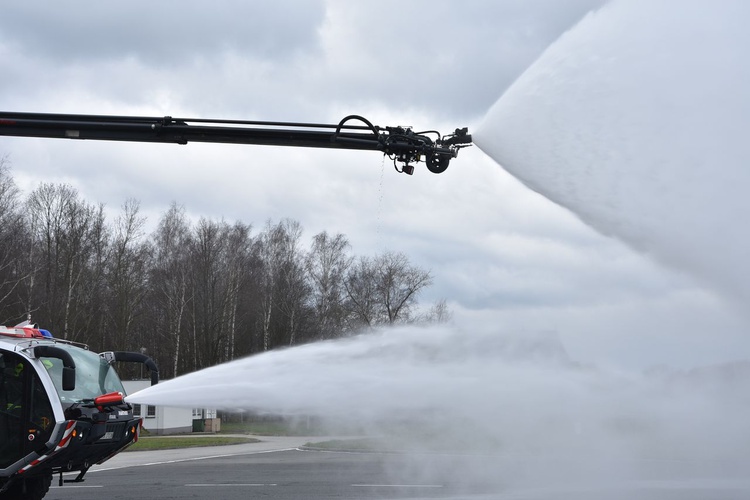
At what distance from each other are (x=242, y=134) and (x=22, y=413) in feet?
15.7

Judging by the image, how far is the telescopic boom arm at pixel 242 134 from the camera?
10.0 m

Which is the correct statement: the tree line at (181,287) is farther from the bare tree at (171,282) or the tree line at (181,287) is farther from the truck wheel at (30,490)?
the truck wheel at (30,490)

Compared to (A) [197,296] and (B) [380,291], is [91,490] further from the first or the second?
(A) [197,296]

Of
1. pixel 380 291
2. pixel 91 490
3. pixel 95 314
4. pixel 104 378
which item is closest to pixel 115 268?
pixel 95 314

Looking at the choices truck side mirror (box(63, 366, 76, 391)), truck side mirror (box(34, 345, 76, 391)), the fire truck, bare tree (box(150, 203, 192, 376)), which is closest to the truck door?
the fire truck

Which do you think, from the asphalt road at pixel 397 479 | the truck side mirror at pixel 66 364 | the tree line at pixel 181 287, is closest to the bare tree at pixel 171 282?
the tree line at pixel 181 287

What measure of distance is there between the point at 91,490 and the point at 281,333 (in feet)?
99.0

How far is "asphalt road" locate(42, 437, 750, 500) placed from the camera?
10734 mm

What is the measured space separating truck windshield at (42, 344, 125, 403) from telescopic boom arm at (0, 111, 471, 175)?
3.29m

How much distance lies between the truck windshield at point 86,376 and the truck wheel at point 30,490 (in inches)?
61.2

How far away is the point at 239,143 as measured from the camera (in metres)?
11.0

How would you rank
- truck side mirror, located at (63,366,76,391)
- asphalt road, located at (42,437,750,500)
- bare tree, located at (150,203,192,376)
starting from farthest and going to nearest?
bare tree, located at (150,203,192,376)
asphalt road, located at (42,437,750,500)
truck side mirror, located at (63,366,76,391)

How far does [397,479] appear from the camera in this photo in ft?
49.2

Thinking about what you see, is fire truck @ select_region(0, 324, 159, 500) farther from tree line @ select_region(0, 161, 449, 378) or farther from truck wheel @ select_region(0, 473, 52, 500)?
tree line @ select_region(0, 161, 449, 378)
